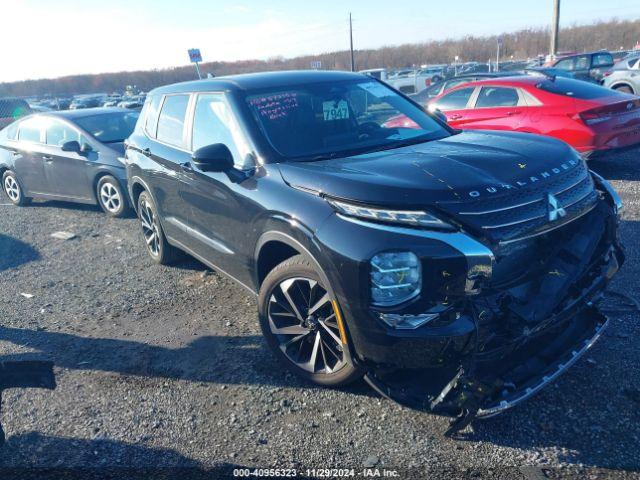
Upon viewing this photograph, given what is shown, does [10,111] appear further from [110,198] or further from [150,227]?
[150,227]

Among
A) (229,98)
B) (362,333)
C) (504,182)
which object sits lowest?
(362,333)

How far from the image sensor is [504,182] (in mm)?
2850

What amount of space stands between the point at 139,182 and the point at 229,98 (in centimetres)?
213

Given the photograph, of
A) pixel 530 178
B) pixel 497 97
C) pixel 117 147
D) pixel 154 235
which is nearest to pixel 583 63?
pixel 497 97

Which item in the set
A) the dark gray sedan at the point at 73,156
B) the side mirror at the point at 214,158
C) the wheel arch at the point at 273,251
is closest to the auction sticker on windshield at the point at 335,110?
the side mirror at the point at 214,158

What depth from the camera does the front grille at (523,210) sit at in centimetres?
264

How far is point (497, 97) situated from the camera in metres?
8.48

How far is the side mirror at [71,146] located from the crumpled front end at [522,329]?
691 centimetres

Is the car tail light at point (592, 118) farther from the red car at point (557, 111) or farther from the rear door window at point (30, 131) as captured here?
the rear door window at point (30, 131)

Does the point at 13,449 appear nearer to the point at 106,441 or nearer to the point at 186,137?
the point at 106,441

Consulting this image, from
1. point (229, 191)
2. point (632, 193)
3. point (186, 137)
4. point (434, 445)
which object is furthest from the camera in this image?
point (632, 193)

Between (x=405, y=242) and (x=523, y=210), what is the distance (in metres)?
0.70

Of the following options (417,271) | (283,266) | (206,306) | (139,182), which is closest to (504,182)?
(417,271)

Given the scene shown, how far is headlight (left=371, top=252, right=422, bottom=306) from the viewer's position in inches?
101
